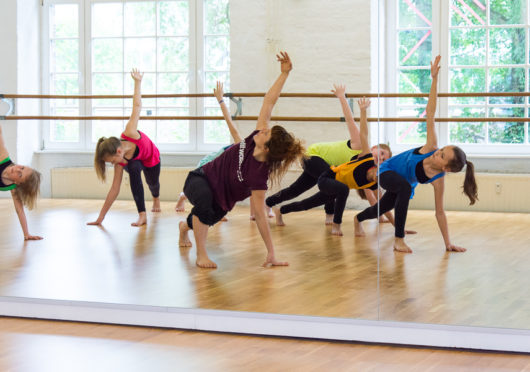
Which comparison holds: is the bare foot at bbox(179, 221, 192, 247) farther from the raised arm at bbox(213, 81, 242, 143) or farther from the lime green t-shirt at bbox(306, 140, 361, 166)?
the lime green t-shirt at bbox(306, 140, 361, 166)

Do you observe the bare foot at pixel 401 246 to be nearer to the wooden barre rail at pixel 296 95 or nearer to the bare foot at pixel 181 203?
A: the wooden barre rail at pixel 296 95

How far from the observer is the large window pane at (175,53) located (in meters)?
3.52

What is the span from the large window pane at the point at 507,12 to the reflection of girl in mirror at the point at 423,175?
0.25 meters

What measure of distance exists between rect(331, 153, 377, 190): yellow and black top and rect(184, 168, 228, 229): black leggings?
690 millimetres

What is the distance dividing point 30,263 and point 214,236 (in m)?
0.91

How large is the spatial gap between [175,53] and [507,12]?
4.77 feet

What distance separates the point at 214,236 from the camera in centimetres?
369

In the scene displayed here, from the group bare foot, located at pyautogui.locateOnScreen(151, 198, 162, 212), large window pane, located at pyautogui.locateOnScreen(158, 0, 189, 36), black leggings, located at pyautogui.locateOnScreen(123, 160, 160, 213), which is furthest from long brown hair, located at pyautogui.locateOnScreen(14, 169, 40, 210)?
large window pane, located at pyautogui.locateOnScreen(158, 0, 189, 36)

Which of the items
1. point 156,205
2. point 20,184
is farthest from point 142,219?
point 20,184

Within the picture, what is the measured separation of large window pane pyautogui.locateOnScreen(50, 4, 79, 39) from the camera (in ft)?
11.6

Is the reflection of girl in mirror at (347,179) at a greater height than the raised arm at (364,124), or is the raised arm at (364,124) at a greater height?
the raised arm at (364,124)

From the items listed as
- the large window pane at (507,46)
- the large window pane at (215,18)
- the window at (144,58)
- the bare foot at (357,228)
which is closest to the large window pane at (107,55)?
the window at (144,58)

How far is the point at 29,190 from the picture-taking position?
12.1 feet

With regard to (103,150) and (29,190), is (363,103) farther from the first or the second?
(29,190)
